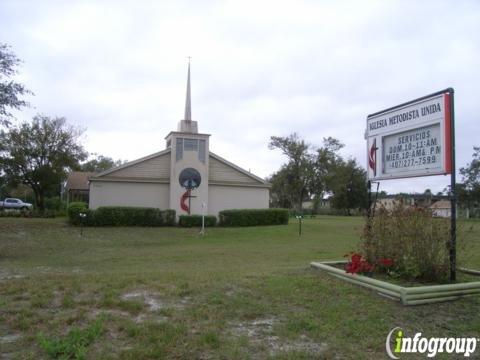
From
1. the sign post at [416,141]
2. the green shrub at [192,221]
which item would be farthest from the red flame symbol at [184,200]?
the sign post at [416,141]

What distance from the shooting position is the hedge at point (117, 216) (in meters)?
24.8

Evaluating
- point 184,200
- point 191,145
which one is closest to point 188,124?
point 191,145

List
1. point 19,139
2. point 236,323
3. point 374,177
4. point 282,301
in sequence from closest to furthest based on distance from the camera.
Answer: point 236,323, point 282,301, point 374,177, point 19,139

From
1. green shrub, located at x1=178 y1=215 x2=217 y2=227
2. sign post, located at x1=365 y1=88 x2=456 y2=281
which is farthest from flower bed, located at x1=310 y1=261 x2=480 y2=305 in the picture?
green shrub, located at x1=178 y1=215 x2=217 y2=227

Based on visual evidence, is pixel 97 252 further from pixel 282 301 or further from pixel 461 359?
pixel 461 359

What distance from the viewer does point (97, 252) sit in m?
15.2

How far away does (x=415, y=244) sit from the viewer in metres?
6.12

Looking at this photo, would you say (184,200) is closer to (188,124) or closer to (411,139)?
(188,124)

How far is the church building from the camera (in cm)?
2727

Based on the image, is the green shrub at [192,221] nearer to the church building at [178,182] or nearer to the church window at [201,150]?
the church building at [178,182]

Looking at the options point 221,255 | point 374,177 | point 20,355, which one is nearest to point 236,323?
point 20,355

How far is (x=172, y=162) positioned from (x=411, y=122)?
73.3 ft

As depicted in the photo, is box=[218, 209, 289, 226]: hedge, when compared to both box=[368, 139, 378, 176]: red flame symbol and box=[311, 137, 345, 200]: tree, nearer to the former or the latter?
box=[368, 139, 378, 176]: red flame symbol

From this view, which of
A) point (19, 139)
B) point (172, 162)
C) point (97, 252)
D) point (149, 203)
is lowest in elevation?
point (97, 252)
